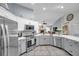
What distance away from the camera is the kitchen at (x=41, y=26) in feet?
5.33

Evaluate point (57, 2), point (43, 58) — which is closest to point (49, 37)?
point (43, 58)

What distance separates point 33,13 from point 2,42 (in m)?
0.74

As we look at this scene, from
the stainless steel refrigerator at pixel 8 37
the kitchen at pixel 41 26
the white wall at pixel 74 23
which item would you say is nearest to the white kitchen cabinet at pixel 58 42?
the kitchen at pixel 41 26

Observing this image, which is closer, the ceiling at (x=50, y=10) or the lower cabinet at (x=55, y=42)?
the ceiling at (x=50, y=10)

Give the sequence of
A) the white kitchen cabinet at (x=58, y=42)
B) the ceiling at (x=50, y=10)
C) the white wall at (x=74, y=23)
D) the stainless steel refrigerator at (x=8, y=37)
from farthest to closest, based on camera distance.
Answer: the white kitchen cabinet at (x=58, y=42) → the white wall at (x=74, y=23) → the ceiling at (x=50, y=10) → the stainless steel refrigerator at (x=8, y=37)

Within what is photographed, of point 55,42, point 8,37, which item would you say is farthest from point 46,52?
point 8,37

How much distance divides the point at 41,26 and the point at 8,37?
618 mm

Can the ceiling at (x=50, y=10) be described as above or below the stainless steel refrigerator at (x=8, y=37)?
above

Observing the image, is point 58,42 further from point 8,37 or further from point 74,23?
point 8,37

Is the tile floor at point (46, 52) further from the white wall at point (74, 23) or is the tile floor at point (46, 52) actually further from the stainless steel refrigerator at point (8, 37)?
the white wall at point (74, 23)

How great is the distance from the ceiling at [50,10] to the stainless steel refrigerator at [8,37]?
0.39 meters

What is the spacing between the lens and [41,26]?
5.79ft

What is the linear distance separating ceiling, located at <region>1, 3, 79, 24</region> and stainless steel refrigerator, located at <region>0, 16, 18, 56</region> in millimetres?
388

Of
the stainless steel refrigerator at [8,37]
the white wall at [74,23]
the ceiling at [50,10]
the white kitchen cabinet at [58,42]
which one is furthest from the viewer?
the white kitchen cabinet at [58,42]
